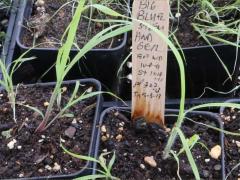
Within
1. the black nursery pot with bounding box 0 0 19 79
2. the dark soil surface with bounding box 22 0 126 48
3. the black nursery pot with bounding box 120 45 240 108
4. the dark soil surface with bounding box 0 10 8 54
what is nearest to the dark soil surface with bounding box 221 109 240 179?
the black nursery pot with bounding box 120 45 240 108

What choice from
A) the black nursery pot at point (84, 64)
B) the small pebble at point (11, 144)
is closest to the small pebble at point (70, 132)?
the small pebble at point (11, 144)

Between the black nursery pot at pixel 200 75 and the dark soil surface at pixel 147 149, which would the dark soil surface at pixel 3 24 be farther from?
the dark soil surface at pixel 147 149

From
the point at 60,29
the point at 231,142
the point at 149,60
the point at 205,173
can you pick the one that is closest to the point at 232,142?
the point at 231,142

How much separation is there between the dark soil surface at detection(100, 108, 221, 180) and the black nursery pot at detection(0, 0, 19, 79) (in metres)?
0.38

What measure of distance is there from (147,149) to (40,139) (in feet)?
0.74

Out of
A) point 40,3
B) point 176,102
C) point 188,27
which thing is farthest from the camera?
point 40,3

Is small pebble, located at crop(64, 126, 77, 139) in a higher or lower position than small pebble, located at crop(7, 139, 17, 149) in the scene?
higher

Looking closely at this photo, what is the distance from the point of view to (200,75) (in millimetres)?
1186

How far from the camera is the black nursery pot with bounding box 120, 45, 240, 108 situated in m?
1.13

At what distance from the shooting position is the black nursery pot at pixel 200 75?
3.70 feet

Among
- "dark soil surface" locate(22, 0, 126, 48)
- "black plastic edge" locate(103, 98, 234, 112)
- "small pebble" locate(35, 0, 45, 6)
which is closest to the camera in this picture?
"black plastic edge" locate(103, 98, 234, 112)

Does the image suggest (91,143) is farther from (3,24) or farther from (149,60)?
(3,24)

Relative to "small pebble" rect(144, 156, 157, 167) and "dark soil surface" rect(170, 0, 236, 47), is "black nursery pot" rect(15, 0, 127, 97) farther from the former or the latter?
"small pebble" rect(144, 156, 157, 167)

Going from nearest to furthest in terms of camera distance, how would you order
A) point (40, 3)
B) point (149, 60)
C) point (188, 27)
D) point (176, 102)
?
point (149, 60) → point (176, 102) → point (188, 27) → point (40, 3)
